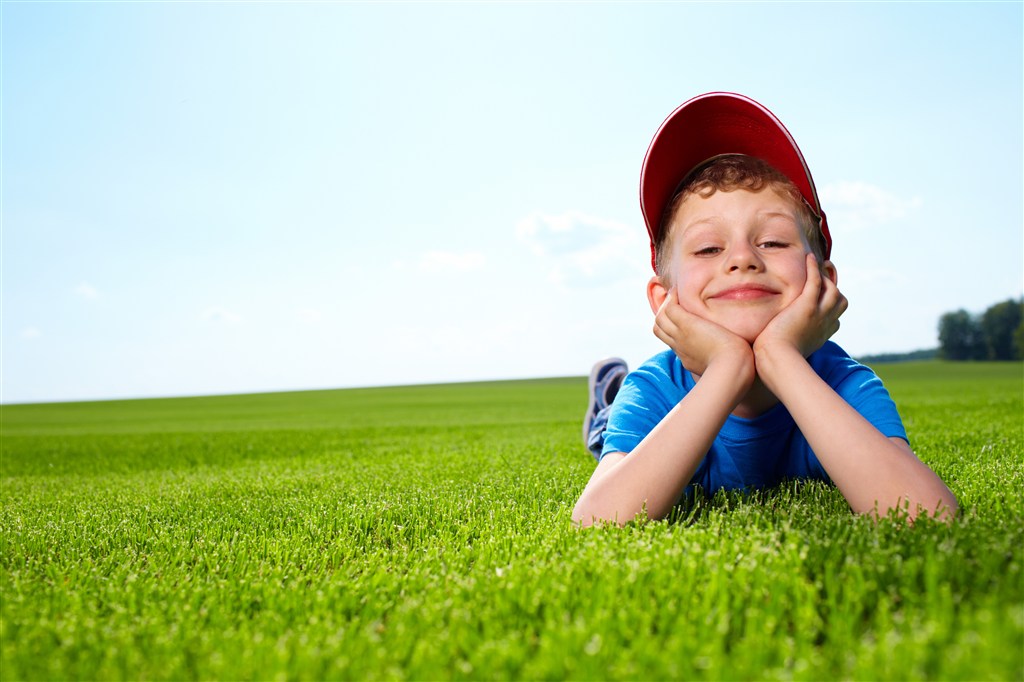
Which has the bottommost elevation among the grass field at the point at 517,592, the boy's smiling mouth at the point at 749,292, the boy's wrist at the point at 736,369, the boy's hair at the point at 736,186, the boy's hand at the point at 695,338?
the grass field at the point at 517,592

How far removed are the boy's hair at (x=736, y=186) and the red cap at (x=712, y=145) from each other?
3 cm

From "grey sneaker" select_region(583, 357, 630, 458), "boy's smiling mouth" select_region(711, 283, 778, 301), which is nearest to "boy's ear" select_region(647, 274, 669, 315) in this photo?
"boy's smiling mouth" select_region(711, 283, 778, 301)

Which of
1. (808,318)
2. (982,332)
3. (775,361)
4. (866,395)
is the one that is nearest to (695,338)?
(775,361)

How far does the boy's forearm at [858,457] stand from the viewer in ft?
8.09

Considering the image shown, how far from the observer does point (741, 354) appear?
276cm

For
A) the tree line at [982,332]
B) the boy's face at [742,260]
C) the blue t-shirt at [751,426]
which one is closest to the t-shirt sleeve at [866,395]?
the blue t-shirt at [751,426]

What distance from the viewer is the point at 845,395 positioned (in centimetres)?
329

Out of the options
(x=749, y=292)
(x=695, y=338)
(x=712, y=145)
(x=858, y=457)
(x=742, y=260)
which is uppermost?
(x=712, y=145)

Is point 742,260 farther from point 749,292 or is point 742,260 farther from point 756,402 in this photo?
point 756,402

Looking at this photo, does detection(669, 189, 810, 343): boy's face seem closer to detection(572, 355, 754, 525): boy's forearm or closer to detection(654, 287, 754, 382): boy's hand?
detection(654, 287, 754, 382): boy's hand

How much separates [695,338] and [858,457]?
2.45ft

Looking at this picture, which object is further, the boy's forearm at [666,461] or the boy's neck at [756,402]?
the boy's neck at [756,402]

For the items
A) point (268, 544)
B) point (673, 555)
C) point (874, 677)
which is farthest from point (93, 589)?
point (874, 677)

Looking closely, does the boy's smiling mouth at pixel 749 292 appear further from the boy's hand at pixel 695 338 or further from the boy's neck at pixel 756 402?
the boy's neck at pixel 756 402
